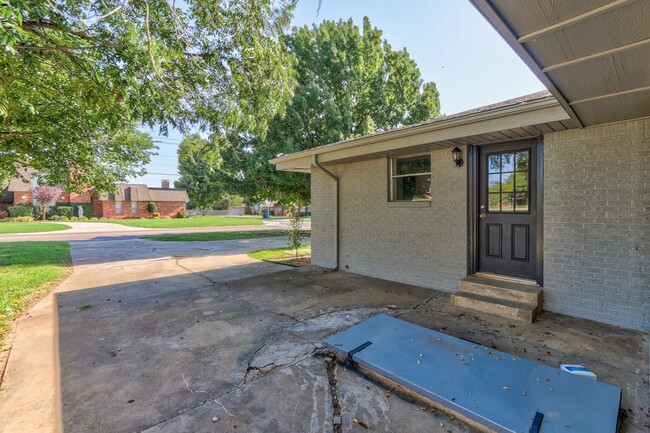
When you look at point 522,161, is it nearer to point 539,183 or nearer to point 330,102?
point 539,183

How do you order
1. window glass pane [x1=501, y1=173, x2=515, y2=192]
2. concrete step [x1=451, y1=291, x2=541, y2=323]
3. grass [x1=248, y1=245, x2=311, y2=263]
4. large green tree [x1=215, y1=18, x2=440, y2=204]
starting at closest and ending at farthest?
concrete step [x1=451, y1=291, x2=541, y2=323], window glass pane [x1=501, y1=173, x2=515, y2=192], grass [x1=248, y1=245, x2=311, y2=263], large green tree [x1=215, y1=18, x2=440, y2=204]

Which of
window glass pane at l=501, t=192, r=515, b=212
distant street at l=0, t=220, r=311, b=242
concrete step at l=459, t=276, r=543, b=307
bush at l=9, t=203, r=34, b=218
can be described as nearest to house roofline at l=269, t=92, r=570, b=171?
window glass pane at l=501, t=192, r=515, b=212

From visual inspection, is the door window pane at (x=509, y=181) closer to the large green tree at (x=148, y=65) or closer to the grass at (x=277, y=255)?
the large green tree at (x=148, y=65)

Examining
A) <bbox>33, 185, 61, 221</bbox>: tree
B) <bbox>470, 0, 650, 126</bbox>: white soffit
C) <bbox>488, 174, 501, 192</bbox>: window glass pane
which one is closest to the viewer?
<bbox>470, 0, 650, 126</bbox>: white soffit

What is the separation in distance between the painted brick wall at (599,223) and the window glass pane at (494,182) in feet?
2.23

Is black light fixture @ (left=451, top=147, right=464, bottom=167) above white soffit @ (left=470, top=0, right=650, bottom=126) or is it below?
below

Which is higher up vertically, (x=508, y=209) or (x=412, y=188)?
(x=412, y=188)

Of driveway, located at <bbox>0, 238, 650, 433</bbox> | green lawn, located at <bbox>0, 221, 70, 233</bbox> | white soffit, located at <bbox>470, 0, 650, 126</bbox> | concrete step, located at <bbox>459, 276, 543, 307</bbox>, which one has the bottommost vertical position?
driveway, located at <bbox>0, 238, 650, 433</bbox>

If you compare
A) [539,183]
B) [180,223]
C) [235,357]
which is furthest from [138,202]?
[539,183]

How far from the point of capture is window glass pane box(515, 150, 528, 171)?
14.4ft

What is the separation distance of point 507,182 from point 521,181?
0.62ft

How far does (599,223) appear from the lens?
3721 mm

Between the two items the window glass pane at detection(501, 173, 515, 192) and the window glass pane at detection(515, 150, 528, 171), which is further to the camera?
the window glass pane at detection(501, 173, 515, 192)

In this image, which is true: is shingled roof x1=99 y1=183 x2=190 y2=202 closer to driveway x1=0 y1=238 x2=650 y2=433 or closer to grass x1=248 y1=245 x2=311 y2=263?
grass x1=248 y1=245 x2=311 y2=263
